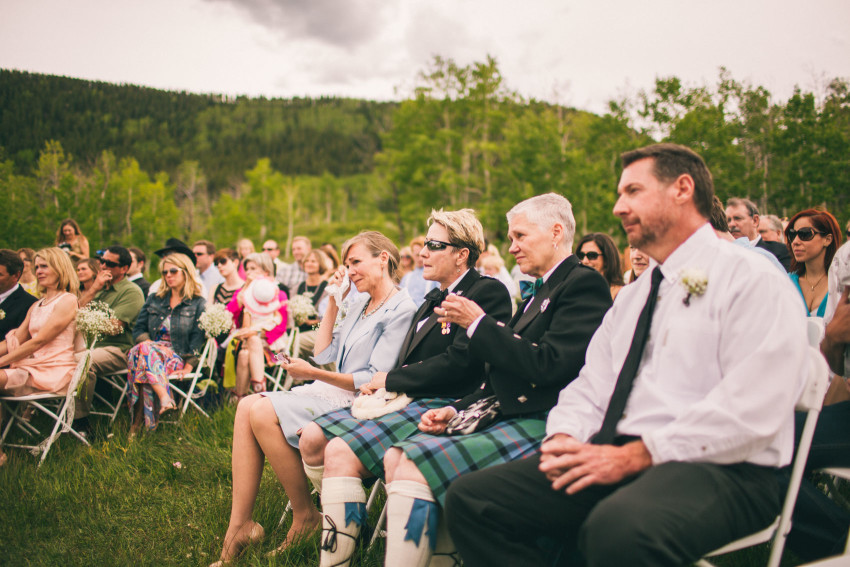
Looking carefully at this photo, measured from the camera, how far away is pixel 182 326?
5805mm

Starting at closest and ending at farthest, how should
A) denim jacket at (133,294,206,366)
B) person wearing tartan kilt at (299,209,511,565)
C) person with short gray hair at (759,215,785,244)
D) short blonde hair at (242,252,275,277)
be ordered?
person wearing tartan kilt at (299,209,511,565) < denim jacket at (133,294,206,366) < person with short gray hair at (759,215,785,244) < short blonde hair at (242,252,275,277)

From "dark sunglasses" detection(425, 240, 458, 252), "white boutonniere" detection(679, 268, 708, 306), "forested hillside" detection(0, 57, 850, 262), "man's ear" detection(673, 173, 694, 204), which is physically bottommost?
"white boutonniere" detection(679, 268, 708, 306)

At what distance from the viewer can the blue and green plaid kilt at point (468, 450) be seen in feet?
7.36

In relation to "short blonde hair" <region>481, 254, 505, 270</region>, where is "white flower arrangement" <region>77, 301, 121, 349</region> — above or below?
below

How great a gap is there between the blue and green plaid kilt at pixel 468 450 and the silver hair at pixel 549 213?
3.23 ft

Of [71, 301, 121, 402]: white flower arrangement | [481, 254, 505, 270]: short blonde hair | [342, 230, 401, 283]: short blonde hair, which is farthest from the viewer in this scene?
[481, 254, 505, 270]: short blonde hair

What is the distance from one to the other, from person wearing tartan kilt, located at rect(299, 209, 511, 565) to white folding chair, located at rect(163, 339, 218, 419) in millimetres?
2824

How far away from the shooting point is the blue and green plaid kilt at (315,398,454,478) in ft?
8.75

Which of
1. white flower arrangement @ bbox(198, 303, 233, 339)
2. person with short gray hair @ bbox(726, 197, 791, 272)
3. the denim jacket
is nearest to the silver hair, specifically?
person with short gray hair @ bbox(726, 197, 791, 272)

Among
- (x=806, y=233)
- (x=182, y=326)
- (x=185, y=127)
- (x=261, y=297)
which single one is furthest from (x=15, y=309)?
(x=185, y=127)

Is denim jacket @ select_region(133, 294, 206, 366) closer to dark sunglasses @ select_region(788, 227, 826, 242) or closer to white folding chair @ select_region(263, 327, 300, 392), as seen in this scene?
white folding chair @ select_region(263, 327, 300, 392)

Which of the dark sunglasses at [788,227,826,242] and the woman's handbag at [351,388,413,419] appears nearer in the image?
the woman's handbag at [351,388,413,419]

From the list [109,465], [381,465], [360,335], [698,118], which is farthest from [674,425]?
[698,118]

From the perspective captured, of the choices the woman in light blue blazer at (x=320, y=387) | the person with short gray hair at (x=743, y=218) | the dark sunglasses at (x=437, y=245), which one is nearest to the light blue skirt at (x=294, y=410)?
the woman in light blue blazer at (x=320, y=387)
